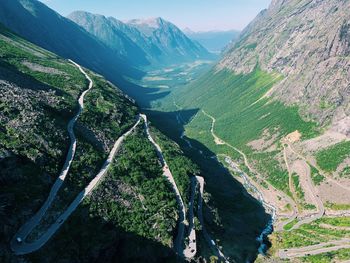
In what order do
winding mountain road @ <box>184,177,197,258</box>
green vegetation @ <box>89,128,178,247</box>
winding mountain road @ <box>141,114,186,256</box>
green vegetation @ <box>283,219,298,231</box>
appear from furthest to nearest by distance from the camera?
green vegetation @ <box>283,219,298,231</box> < winding mountain road @ <box>141,114,186,256</box> < winding mountain road @ <box>184,177,197,258</box> < green vegetation @ <box>89,128,178,247</box>

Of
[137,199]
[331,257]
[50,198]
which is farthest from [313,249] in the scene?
[50,198]

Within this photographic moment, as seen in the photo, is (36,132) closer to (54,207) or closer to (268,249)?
(54,207)

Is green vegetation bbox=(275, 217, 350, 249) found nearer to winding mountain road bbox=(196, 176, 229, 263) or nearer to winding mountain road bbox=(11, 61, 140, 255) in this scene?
winding mountain road bbox=(196, 176, 229, 263)

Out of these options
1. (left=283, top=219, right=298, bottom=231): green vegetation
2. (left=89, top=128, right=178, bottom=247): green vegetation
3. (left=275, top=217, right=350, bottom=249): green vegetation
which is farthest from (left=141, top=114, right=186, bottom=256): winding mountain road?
(left=283, top=219, right=298, bottom=231): green vegetation

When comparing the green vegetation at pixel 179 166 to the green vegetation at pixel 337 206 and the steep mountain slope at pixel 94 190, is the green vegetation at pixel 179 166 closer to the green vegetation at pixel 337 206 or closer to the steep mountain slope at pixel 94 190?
the steep mountain slope at pixel 94 190

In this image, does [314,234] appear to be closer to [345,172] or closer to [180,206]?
[345,172]

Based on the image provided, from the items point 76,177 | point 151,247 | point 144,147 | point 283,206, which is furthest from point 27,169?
point 283,206

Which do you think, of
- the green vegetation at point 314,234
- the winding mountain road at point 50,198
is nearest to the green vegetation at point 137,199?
the winding mountain road at point 50,198

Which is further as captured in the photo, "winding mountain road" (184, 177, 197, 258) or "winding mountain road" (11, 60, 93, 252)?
"winding mountain road" (184, 177, 197, 258)
